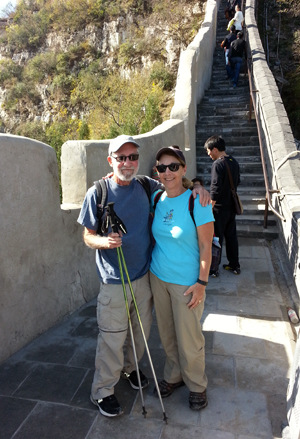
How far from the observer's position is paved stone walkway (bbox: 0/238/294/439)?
2.37 meters

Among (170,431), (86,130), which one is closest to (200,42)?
(86,130)

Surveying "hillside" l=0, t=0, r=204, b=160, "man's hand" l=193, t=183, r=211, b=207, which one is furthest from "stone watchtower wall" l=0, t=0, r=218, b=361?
"hillside" l=0, t=0, r=204, b=160

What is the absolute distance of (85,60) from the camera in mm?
24188

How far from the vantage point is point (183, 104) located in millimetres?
7059

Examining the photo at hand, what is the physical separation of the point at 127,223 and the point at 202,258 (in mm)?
564

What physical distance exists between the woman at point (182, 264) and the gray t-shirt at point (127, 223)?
0.10m

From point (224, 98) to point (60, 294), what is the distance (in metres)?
8.22

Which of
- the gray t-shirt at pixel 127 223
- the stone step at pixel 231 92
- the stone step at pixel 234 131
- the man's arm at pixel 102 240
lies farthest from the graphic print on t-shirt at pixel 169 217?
the stone step at pixel 231 92

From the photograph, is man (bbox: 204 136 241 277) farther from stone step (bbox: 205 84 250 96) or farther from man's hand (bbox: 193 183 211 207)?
stone step (bbox: 205 84 250 96)

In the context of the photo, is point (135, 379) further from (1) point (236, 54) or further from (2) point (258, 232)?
(1) point (236, 54)

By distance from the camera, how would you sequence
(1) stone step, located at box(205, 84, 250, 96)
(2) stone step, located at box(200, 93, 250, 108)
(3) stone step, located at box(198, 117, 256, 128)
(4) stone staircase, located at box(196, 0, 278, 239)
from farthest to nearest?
1. (1) stone step, located at box(205, 84, 250, 96)
2. (2) stone step, located at box(200, 93, 250, 108)
3. (3) stone step, located at box(198, 117, 256, 128)
4. (4) stone staircase, located at box(196, 0, 278, 239)

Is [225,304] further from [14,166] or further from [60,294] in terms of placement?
[14,166]

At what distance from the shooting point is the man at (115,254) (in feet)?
8.13

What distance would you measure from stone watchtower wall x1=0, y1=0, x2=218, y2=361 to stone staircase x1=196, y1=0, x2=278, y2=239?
2.83m
